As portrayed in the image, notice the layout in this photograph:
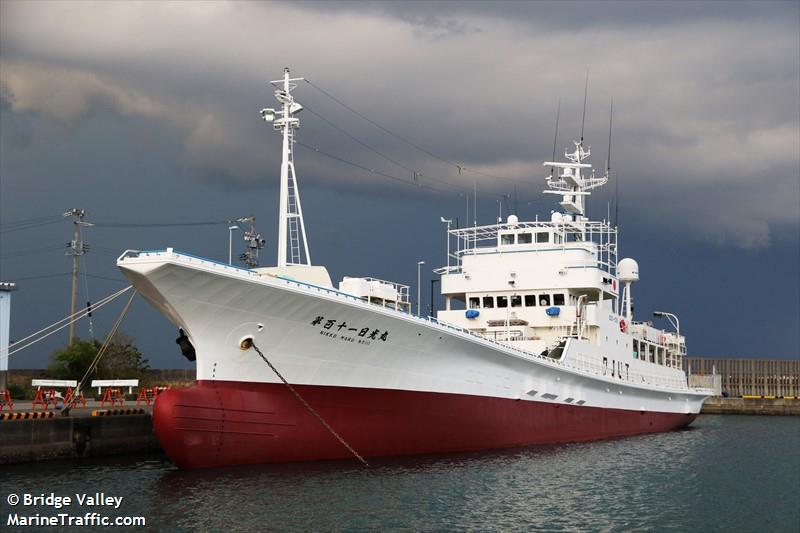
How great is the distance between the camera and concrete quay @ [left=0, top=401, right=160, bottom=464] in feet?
77.9

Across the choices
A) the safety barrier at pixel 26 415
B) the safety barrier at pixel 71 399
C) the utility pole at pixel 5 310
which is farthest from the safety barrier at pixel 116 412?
the utility pole at pixel 5 310

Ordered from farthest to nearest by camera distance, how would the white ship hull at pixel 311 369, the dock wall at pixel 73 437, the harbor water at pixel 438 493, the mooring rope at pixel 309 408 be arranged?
the dock wall at pixel 73 437 < the mooring rope at pixel 309 408 < the white ship hull at pixel 311 369 < the harbor water at pixel 438 493

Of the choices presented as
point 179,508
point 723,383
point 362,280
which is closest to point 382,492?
point 179,508

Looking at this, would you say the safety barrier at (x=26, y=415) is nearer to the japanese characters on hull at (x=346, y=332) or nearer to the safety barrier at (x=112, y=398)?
the safety barrier at (x=112, y=398)

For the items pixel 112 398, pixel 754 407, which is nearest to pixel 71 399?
pixel 112 398

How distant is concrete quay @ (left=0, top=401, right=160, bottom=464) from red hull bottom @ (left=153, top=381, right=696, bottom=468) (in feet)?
17.9

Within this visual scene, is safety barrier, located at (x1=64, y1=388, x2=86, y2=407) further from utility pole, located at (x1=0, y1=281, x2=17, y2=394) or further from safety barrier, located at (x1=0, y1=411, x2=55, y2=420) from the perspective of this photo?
utility pole, located at (x1=0, y1=281, x2=17, y2=394)

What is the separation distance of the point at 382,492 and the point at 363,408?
3860 millimetres

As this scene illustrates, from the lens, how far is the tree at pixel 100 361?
40.2 m

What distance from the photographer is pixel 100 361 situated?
42500 millimetres

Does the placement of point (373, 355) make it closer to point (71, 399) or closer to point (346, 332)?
point (346, 332)

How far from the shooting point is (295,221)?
24734 mm

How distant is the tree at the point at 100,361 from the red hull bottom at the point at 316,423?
841 inches

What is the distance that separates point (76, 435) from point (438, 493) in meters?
12.3
